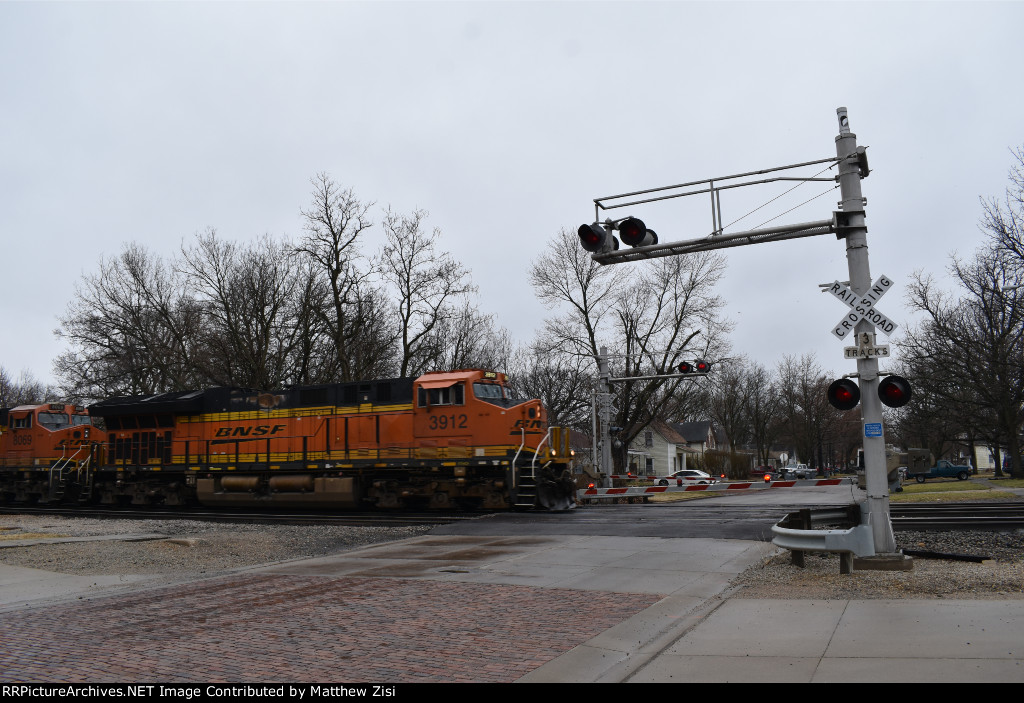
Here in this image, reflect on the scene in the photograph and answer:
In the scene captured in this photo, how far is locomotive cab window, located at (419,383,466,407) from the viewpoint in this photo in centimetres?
2189

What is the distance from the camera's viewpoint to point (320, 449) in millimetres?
23828

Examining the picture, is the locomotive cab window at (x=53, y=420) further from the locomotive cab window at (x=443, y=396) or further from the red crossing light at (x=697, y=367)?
the red crossing light at (x=697, y=367)

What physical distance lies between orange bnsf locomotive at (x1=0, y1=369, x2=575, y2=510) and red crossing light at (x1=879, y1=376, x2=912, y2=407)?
12166mm

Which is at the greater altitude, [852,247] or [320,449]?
[852,247]

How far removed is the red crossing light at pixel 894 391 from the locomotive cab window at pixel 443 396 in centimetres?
1369

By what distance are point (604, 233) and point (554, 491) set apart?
1156cm

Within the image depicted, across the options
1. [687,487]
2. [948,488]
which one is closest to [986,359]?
[948,488]

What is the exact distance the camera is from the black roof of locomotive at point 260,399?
76.3ft

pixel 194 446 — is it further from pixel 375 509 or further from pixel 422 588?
pixel 422 588

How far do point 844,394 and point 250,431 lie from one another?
20.4 metres

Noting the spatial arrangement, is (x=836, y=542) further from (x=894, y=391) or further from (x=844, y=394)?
(x=894, y=391)

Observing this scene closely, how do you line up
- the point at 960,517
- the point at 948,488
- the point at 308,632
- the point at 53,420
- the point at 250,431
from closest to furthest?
the point at 308,632
the point at 960,517
the point at 250,431
the point at 53,420
the point at 948,488

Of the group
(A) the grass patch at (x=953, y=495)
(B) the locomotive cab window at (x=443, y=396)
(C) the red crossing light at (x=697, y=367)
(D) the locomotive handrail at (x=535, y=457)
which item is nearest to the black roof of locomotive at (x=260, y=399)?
(B) the locomotive cab window at (x=443, y=396)

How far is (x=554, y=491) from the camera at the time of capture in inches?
866
